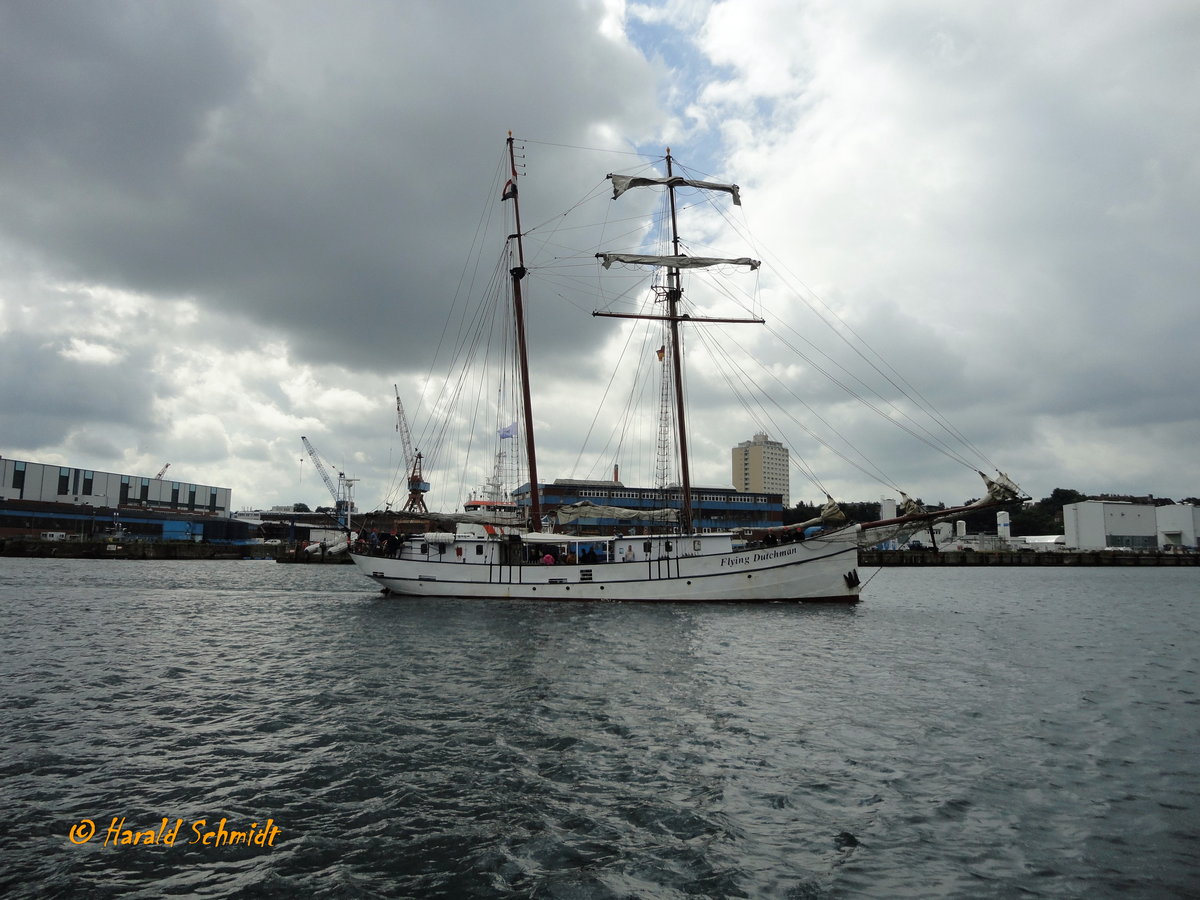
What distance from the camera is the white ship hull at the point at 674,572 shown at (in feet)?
130

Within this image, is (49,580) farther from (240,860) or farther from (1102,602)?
(1102,602)

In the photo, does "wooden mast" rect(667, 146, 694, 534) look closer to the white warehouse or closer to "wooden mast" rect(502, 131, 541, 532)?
"wooden mast" rect(502, 131, 541, 532)

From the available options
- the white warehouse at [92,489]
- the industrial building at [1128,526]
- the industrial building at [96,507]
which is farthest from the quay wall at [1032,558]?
the white warehouse at [92,489]

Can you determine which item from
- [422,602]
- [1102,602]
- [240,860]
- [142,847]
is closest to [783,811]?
[240,860]

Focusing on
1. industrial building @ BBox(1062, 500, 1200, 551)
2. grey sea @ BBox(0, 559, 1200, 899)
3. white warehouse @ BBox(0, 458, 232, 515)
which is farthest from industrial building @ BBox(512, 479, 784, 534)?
grey sea @ BBox(0, 559, 1200, 899)

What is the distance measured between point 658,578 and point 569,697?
24313 millimetres

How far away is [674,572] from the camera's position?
4000cm

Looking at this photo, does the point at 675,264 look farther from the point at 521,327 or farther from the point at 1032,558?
the point at 1032,558

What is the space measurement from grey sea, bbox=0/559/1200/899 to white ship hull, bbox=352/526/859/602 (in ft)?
48.2

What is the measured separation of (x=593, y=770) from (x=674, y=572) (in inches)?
1153

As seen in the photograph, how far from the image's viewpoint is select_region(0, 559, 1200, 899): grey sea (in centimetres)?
776

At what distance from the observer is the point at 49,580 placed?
54.5m

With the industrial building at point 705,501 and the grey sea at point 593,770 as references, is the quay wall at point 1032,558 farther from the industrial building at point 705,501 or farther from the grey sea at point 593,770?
the grey sea at point 593,770

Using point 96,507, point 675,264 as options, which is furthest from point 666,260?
Answer: point 96,507
